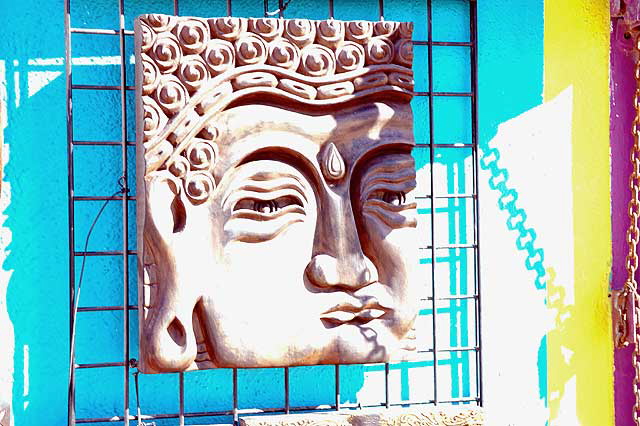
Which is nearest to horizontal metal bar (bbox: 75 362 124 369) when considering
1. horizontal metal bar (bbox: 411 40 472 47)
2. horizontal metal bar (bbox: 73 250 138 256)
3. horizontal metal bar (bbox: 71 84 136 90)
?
horizontal metal bar (bbox: 73 250 138 256)

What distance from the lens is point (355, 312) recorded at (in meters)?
2.51

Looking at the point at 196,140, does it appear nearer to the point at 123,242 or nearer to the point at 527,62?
the point at 123,242

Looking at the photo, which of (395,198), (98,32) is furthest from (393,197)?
(98,32)

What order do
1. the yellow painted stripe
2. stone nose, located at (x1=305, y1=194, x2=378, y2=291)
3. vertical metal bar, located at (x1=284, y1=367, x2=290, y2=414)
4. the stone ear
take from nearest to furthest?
the stone ear
stone nose, located at (x1=305, y1=194, x2=378, y2=291)
vertical metal bar, located at (x1=284, y1=367, x2=290, y2=414)
the yellow painted stripe

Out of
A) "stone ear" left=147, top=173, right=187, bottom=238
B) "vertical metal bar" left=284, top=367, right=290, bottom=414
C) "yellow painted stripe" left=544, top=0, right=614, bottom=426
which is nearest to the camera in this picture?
"stone ear" left=147, top=173, right=187, bottom=238

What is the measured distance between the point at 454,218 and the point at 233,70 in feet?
2.66

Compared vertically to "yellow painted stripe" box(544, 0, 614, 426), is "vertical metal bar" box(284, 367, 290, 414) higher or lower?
lower

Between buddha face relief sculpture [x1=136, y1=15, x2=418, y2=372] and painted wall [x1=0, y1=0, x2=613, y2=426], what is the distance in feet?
0.86

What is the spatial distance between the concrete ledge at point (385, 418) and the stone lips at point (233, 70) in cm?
58

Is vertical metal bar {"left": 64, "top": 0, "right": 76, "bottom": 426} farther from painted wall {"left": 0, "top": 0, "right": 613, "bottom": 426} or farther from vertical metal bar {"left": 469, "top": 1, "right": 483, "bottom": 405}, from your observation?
vertical metal bar {"left": 469, "top": 1, "right": 483, "bottom": 405}

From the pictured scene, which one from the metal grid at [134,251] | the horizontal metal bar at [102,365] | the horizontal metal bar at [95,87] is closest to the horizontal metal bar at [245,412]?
the metal grid at [134,251]

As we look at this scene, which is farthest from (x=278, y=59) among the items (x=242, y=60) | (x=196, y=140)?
(x=196, y=140)

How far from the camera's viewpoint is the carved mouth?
98.1 inches

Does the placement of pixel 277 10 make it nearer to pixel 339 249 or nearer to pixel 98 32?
pixel 98 32
